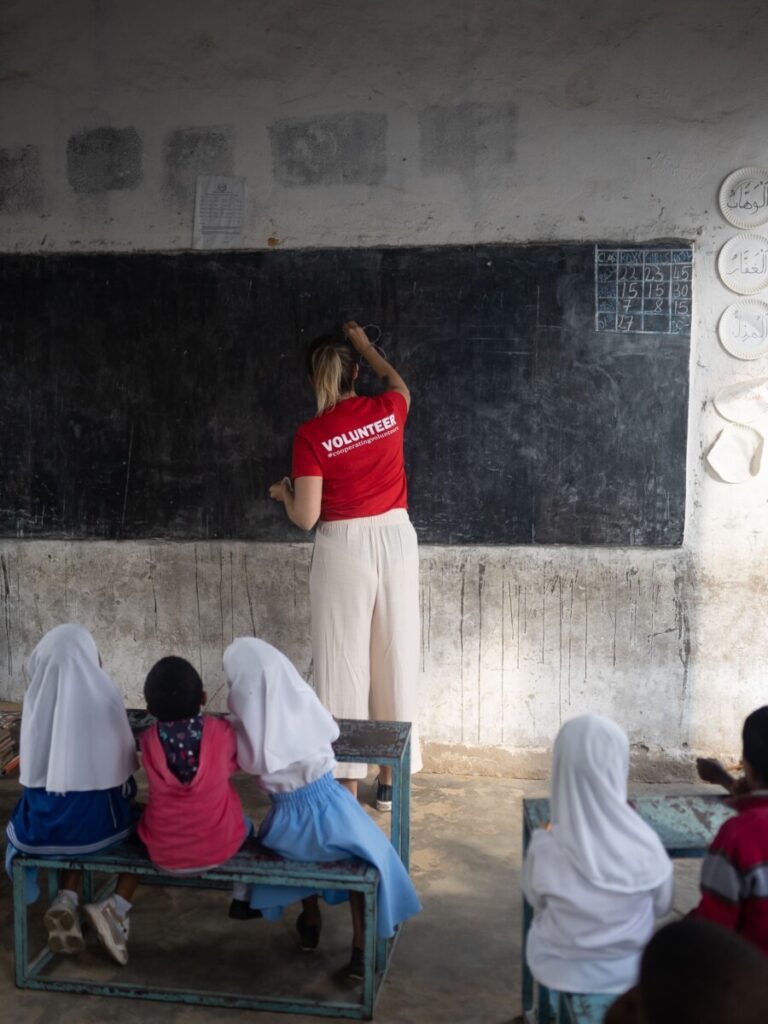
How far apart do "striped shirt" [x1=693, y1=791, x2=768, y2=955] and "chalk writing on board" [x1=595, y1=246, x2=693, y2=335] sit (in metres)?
2.73

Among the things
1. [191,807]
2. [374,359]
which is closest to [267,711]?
[191,807]

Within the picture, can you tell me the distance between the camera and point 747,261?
4.12 meters

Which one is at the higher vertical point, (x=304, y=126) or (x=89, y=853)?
(x=304, y=126)

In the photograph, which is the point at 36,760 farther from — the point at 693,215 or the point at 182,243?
the point at 693,215

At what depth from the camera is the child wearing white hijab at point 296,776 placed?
260 cm

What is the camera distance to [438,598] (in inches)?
175

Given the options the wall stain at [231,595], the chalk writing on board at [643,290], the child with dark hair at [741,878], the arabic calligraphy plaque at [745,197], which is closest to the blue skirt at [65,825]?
the child with dark hair at [741,878]

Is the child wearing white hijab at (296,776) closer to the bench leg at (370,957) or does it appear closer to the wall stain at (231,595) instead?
the bench leg at (370,957)

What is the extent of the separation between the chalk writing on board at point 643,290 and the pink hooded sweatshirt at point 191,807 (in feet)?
8.27

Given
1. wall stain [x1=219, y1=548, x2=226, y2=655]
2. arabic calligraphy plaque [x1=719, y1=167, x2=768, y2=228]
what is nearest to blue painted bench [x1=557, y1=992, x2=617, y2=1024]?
wall stain [x1=219, y1=548, x2=226, y2=655]

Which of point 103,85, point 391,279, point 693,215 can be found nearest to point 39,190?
point 103,85

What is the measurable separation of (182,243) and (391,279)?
947 millimetres

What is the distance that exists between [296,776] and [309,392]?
218cm

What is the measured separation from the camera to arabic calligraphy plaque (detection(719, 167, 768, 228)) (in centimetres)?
409
